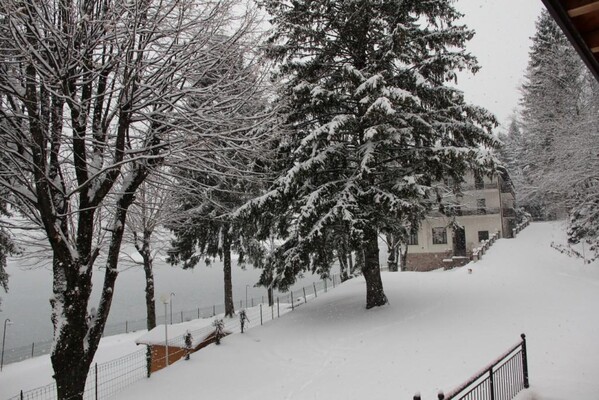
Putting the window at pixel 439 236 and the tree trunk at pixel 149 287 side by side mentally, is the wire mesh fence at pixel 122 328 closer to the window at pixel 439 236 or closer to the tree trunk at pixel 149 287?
the tree trunk at pixel 149 287

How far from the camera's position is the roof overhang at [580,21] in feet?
10.5

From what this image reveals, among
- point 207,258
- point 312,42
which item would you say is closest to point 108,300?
point 312,42

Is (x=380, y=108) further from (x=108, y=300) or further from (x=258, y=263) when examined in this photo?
(x=258, y=263)

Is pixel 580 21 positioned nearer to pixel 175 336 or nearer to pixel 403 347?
pixel 403 347

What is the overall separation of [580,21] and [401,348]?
29.8 feet

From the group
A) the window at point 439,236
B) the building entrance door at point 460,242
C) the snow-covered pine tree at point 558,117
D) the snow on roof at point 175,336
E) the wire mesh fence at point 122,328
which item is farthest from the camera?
the building entrance door at point 460,242

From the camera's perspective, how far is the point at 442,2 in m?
15.0

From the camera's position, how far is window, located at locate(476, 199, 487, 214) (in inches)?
1583

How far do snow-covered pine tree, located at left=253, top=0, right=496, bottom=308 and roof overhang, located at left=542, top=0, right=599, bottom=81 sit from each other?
8.19 meters

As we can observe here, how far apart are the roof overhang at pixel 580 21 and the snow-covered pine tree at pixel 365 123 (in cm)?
819

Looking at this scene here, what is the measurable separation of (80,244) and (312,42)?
1197cm

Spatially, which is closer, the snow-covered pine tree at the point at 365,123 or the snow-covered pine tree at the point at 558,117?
the snow-covered pine tree at the point at 365,123

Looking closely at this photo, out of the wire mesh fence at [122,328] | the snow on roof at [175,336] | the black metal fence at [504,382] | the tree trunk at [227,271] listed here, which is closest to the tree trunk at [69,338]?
the black metal fence at [504,382]

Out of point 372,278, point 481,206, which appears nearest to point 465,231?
point 481,206
